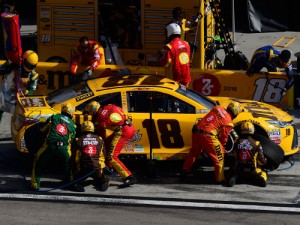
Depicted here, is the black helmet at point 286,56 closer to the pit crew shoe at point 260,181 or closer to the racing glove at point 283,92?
the racing glove at point 283,92

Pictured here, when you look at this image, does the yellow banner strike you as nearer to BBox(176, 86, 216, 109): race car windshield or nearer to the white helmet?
the white helmet

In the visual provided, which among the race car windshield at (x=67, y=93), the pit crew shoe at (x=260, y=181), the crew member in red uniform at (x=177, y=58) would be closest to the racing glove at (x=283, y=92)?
the crew member in red uniform at (x=177, y=58)

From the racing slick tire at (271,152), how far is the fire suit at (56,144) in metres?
3.00

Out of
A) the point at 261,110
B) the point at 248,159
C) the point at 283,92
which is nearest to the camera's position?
the point at 248,159

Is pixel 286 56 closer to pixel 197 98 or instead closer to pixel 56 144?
pixel 197 98

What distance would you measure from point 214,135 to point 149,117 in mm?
1106

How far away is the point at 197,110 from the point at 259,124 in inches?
42.0

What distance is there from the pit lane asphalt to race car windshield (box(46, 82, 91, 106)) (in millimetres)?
→ 1182

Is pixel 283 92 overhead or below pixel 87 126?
below

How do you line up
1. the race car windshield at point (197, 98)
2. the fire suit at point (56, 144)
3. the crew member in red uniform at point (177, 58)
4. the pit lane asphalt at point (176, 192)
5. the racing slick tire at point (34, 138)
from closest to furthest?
the pit lane asphalt at point (176, 192) < the fire suit at point (56, 144) < the racing slick tire at point (34, 138) < the race car windshield at point (197, 98) < the crew member in red uniform at point (177, 58)

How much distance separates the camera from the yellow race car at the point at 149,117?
1479cm

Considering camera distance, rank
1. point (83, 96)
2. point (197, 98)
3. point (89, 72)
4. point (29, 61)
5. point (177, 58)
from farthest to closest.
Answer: point (89, 72) < point (177, 58) < point (29, 61) < point (197, 98) < point (83, 96)

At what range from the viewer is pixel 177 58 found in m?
17.7

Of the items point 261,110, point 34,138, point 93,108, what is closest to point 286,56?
point 261,110
